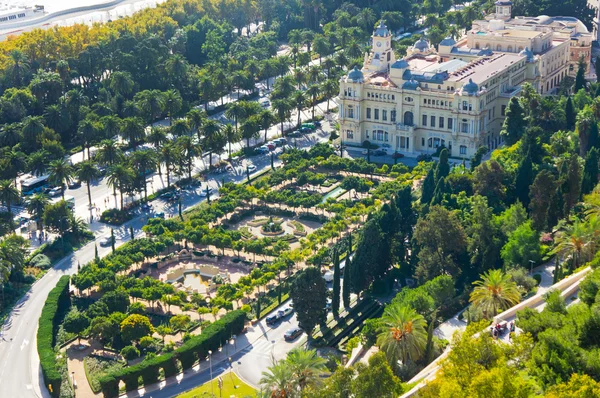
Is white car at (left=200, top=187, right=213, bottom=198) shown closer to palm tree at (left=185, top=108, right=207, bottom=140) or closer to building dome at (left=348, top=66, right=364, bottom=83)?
palm tree at (left=185, top=108, right=207, bottom=140)

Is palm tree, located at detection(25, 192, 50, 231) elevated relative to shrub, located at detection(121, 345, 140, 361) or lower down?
elevated

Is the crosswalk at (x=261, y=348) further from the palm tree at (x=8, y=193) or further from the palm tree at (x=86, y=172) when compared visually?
the palm tree at (x=8, y=193)

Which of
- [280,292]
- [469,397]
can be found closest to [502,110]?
[280,292]

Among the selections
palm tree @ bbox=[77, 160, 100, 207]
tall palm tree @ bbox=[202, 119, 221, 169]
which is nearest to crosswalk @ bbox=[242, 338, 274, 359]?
palm tree @ bbox=[77, 160, 100, 207]

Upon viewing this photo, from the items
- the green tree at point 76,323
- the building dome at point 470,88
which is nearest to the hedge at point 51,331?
the green tree at point 76,323

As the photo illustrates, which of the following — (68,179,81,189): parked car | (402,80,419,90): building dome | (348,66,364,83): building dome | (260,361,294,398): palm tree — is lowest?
(68,179,81,189): parked car

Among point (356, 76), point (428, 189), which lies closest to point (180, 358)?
point (428, 189)

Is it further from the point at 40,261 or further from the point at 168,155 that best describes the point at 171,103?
the point at 40,261

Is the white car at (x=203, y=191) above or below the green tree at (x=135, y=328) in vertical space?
below
